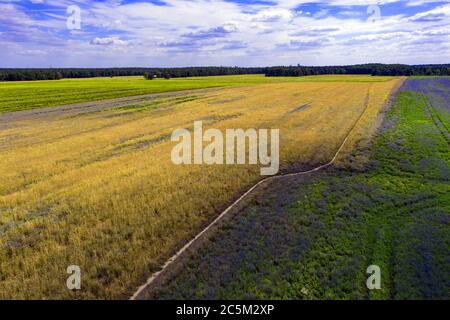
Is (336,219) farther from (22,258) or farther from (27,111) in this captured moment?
(27,111)

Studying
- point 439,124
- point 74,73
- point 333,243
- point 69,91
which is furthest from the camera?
point 74,73

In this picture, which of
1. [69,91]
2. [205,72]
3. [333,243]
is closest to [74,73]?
[205,72]

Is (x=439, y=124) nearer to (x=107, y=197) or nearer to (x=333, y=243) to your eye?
(x=333, y=243)

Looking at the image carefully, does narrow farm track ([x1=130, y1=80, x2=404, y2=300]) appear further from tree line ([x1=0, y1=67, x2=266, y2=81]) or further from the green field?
tree line ([x1=0, y1=67, x2=266, y2=81])

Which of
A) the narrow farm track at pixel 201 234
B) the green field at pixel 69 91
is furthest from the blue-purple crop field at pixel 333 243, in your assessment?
the green field at pixel 69 91

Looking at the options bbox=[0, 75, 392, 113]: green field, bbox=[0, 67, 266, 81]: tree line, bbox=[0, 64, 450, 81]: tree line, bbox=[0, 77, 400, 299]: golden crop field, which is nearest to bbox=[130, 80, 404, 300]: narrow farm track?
bbox=[0, 77, 400, 299]: golden crop field

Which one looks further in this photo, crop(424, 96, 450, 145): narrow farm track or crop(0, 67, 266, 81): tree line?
crop(0, 67, 266, 81): tree line
